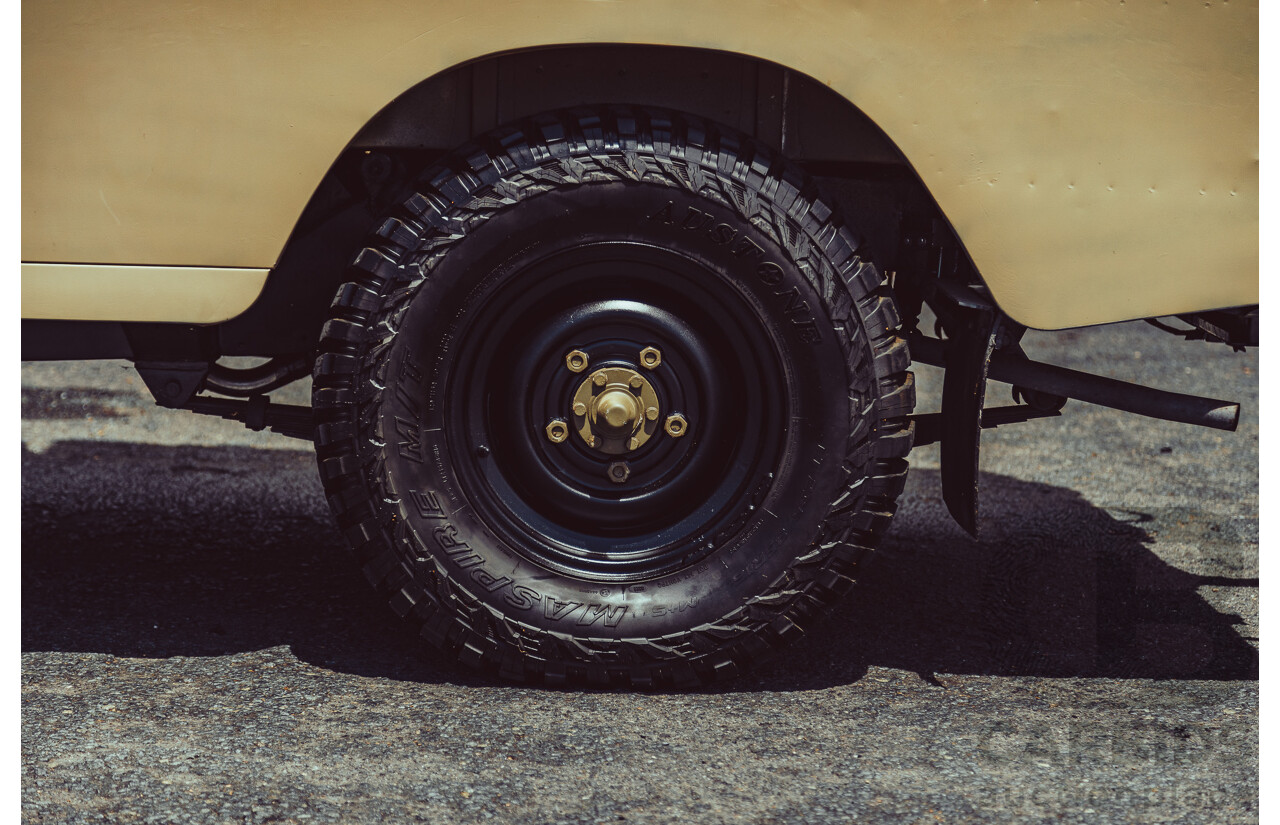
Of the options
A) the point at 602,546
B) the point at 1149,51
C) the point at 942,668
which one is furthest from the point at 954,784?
the point at 1149,51

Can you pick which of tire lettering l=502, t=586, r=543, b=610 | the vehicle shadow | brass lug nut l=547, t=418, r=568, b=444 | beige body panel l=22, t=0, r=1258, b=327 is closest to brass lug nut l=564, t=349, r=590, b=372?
brass lug nut l=547, t=418, r=568, b=444

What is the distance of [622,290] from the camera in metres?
2.86

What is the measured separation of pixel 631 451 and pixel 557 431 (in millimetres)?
178

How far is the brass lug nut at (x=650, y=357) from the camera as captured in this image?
2.82 m

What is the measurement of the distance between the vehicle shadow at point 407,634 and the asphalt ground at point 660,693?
1 centimetres

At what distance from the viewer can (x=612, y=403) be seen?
2.81 metres

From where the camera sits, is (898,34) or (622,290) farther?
(622,290)

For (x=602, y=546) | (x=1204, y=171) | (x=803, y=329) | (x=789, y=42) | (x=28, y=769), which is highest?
(x=789, y=42)

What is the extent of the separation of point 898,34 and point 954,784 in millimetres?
1534

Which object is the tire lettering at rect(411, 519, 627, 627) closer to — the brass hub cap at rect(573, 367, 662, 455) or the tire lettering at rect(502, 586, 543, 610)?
the tire lettering at rect(502, 586, 543, 610)

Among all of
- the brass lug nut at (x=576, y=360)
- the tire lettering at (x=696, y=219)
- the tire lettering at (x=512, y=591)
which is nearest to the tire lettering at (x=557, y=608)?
the tire lettering at (x=512, y=591)

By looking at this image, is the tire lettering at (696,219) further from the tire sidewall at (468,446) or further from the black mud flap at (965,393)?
the black mud flap at (965,393)

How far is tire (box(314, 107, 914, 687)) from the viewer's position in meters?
2.70
